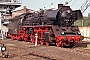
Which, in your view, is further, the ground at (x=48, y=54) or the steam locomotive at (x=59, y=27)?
the steam locomotive at (x=59, y=27)

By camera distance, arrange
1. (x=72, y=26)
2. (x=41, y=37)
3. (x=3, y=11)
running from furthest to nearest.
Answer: (x=3, y=11) → (x=41, y=37) → (x=72, y=26)

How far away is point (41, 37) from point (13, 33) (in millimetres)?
9327

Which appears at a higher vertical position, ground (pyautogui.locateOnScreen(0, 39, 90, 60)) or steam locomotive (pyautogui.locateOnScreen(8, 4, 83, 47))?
steam locomotive (pyautogui.locateOnScreen(8, 4, 83, 47))

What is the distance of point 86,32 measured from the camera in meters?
30.5

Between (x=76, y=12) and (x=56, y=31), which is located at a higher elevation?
(x=76, y=12)

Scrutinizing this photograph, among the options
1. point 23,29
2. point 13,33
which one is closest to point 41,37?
point 23,29

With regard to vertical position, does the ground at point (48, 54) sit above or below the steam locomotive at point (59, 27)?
below

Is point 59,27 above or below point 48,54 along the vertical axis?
above

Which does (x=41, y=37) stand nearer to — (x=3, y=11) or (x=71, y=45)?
(x=71, y=45)

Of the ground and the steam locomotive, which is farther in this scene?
the steam locomotive

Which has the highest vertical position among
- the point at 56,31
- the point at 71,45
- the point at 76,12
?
the point at 76,12

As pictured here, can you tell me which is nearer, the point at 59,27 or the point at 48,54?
the point at 48,54

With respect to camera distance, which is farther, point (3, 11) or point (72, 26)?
point (3, 11)

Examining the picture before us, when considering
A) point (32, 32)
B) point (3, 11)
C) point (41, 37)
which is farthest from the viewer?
point (3, 11)
